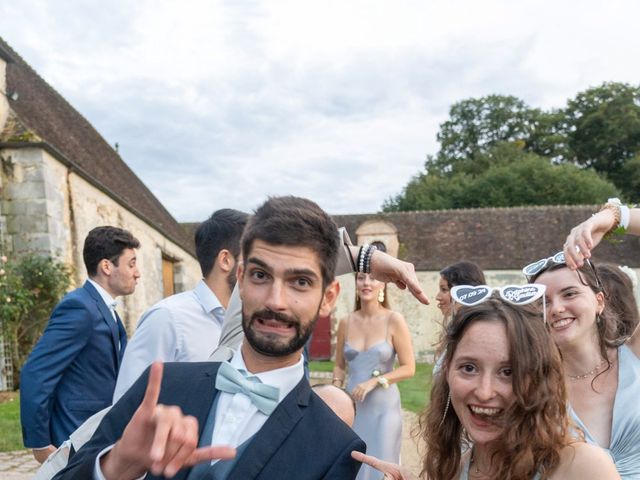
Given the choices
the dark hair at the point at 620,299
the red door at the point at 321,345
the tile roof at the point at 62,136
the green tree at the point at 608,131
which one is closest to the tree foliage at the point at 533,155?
the green tree at the point at 608,131

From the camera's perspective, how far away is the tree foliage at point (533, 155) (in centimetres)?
3875

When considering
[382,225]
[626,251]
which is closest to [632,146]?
[626,251]

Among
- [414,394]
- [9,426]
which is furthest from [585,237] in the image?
[414,394]

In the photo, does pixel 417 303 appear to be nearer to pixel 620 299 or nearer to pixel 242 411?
pixel 620 299

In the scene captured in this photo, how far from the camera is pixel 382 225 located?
83.9 feet

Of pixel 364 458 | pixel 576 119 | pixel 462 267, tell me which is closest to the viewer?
pixel 364 458

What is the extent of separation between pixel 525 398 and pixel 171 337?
1.76 metres

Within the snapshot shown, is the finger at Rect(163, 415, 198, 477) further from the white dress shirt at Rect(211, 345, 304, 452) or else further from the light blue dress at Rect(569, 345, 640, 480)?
the light blue dress at Rect(569, 345, 640, 480)

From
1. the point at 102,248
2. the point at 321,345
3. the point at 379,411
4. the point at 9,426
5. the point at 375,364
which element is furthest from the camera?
the point at 321,345

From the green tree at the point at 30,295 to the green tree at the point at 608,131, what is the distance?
132ft

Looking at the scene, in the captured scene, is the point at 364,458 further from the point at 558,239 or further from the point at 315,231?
the point at 558,239

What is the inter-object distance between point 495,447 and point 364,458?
49 centimetres

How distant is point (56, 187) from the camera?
11898 millimetres

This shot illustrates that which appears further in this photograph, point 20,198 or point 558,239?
point 558,239
